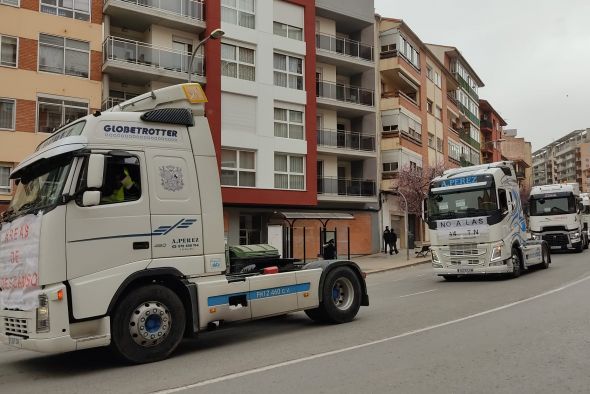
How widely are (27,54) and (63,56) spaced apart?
150 cm

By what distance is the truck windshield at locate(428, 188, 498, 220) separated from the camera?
15692mm

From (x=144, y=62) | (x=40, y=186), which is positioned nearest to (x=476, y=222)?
(x=40, y=186)

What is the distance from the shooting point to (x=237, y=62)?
96.5ft

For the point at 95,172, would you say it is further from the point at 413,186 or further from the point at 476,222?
the point at 413,186

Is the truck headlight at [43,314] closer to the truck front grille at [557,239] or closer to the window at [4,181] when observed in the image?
the window at [4,181]

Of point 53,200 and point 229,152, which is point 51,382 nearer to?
point 53,200

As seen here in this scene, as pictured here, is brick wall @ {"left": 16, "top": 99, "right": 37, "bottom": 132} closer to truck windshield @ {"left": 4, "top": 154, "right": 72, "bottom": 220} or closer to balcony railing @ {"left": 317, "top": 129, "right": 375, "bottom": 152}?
balcony railing @ {"left": 317, "top": 129, "right": 375, "bottom": 152}

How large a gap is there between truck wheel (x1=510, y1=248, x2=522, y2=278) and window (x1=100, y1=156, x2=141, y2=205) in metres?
12.5

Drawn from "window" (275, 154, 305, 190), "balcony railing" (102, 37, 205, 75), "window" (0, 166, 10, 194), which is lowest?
"window" (0, 166, 10, 194)

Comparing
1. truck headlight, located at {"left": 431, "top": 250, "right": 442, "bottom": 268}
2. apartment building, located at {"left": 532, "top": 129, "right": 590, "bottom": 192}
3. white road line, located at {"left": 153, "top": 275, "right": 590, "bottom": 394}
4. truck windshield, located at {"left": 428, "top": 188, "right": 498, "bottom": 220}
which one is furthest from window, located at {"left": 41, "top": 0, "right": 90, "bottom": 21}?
apartment building, located at {"left": 532, "top": 129, "right": 590, "bottom": 192}

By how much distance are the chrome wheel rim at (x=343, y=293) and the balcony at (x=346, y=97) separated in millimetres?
25095

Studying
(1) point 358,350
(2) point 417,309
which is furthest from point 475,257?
(1) point 358,350

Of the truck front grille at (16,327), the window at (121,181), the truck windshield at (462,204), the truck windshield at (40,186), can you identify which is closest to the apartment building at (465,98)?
the truck windshield at (462,204)

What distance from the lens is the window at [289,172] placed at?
30.6 m
